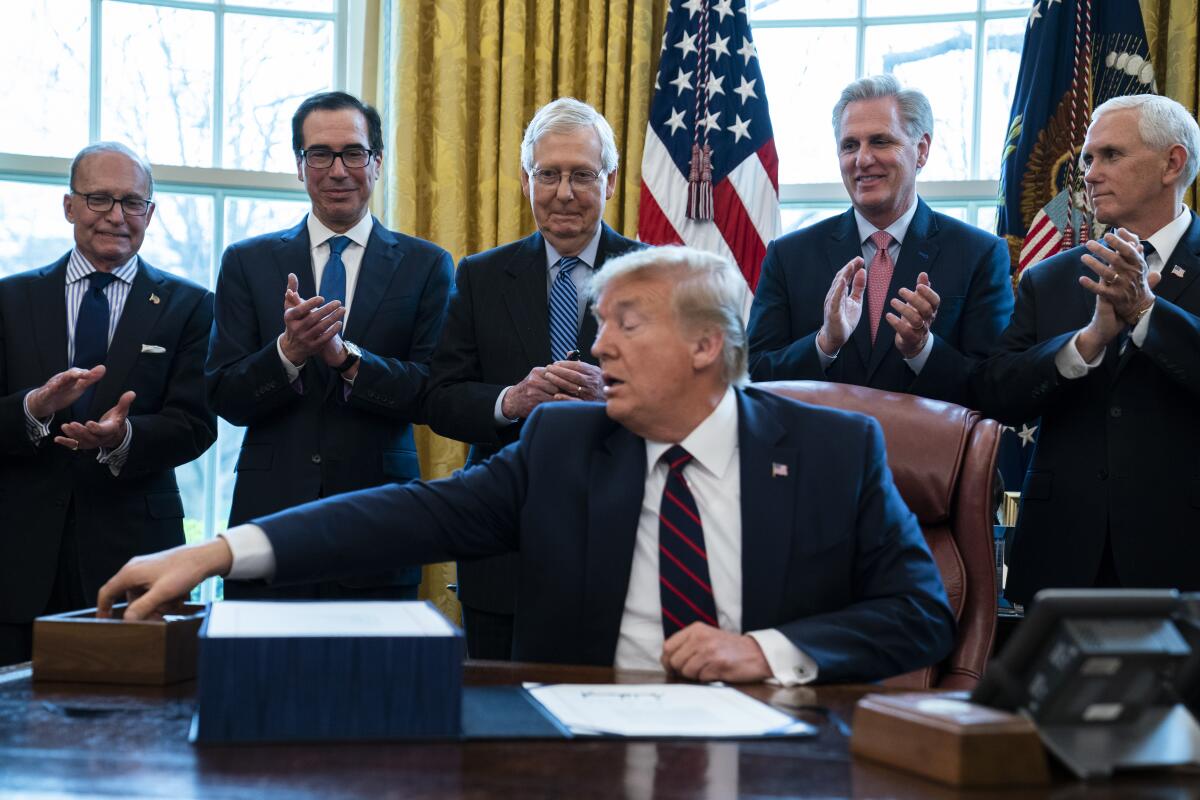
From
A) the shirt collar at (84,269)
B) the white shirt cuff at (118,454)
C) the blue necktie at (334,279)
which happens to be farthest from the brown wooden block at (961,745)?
the shirt collar at (84,269)

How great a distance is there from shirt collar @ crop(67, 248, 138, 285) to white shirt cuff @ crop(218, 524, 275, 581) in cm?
203

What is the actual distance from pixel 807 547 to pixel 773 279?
143cm

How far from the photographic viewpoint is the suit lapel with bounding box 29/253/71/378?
12.1ft

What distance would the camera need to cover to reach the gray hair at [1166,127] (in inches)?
127

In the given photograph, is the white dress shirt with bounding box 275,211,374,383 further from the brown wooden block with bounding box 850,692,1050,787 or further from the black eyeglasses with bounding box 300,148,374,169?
the brown wooden block with bounding box 850,692,1050,787

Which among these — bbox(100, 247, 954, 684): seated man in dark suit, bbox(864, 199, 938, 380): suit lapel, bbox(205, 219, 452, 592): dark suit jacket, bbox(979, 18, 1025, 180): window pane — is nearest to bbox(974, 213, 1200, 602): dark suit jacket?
bbox(864, 199, 938, 380): suit lapel

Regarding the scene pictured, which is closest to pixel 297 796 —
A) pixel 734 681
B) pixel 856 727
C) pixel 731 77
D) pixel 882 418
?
pixel 856 727

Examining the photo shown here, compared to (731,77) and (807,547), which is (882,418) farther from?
(731,77)

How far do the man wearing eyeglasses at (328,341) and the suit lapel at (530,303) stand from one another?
31 cm

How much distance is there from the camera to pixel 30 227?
16.0 ft

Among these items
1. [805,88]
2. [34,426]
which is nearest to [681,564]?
[34,426]

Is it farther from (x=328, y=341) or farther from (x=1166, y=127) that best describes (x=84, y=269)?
(x=1166, y=127)

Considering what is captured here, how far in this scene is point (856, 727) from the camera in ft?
4.97

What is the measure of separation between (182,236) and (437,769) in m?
4.04
